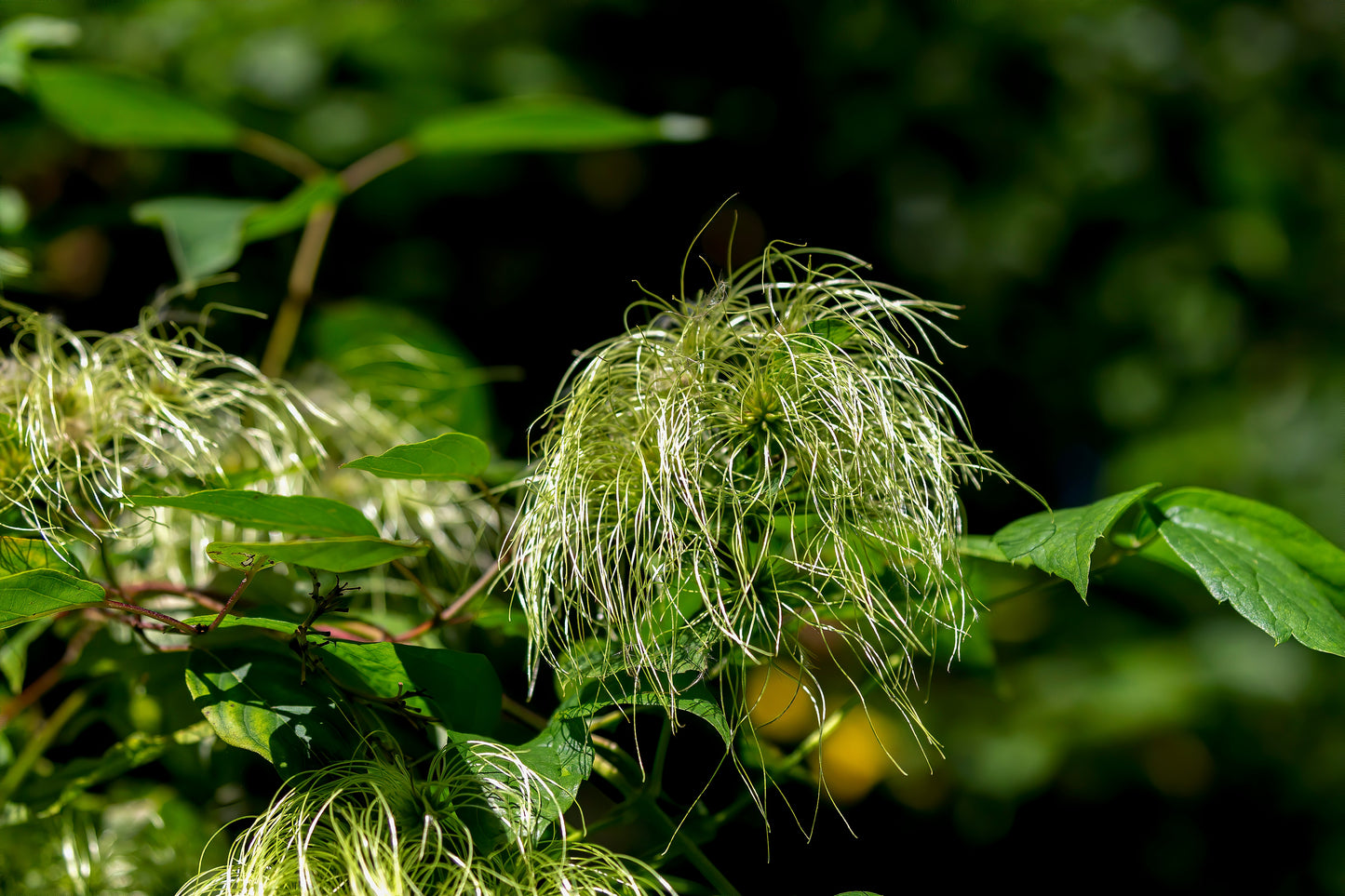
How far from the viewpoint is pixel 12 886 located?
0.44m

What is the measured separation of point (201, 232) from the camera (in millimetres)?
624

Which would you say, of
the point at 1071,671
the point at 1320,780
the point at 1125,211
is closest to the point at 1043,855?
the point at 1071,671

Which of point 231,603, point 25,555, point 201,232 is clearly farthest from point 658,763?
point 201,232

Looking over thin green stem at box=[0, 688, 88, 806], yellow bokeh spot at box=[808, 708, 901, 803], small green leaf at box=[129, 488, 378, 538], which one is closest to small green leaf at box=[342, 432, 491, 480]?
small green leaf at box=[129, 488, 378, 538]

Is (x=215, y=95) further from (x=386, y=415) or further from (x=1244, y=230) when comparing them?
(x=1244, y=230)

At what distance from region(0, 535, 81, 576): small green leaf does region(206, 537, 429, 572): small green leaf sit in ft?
0.29

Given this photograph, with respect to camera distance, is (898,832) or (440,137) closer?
(440,137)

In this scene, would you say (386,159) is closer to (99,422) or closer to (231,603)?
→ (99,422)

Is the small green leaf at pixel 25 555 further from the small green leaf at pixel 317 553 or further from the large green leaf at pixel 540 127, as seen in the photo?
the large green leaf at pixel 540 127

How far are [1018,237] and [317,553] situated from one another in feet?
4.30

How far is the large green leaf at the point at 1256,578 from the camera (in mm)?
362

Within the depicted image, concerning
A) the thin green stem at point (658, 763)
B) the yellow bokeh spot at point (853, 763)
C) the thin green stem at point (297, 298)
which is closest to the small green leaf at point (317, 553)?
the thin green stem at point (658, 763)

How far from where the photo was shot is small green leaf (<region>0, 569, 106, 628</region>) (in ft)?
1.05

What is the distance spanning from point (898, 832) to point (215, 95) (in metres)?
1.15
